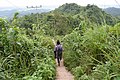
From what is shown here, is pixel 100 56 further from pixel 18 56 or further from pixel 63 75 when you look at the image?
pixel 18 56

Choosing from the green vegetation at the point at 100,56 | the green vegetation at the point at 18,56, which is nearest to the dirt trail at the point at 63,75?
the green vegetation at the point at 100,56

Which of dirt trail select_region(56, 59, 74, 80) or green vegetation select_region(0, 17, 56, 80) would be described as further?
dirt trail select_region(56, 59, 74, 80)

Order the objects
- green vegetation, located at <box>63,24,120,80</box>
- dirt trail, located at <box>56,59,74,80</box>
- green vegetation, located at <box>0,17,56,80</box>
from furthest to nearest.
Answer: dirt trail, located at <box>56,59,74,80</box> < green vegetation, located at <box>0,17,56,80</box> < green vegetation, located at <box>63,24,120,80</box>

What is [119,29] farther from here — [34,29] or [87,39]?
[34,29]

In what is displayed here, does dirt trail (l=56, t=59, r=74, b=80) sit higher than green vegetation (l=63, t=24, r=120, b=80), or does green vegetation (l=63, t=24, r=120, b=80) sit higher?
green vegetation (l=63, t=24, r=120, b=80)

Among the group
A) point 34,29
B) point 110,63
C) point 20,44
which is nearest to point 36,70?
point 20,44

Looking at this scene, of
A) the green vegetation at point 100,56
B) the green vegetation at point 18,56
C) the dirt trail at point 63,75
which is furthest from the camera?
the dirt trail at point 63,75

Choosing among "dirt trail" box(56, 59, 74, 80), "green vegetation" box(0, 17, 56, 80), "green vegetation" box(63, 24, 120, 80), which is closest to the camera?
"green vegetation" box(63, 24, 120, 80)

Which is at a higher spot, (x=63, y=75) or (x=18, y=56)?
(x=18, y=56)

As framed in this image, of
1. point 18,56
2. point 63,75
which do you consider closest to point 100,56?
point 63,75

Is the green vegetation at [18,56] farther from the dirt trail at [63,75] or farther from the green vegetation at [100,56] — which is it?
the green vegetation at [100,56]

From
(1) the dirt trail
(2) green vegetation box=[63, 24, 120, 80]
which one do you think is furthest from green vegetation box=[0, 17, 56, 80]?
(2) green vegetation box=[63, 24, 120, 80]

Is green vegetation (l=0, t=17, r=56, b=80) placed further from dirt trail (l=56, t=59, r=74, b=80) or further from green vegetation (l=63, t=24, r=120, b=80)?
green vegetation (l=63, t=24, r=120, b=80)

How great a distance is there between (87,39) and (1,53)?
3.10 meters
